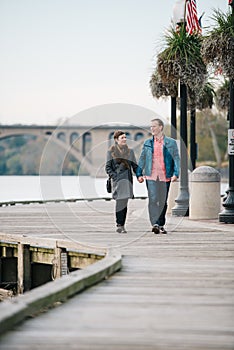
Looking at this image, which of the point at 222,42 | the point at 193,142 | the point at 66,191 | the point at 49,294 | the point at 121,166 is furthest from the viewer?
the point at 66,191

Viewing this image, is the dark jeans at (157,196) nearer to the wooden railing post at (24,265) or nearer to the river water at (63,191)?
the wooden railing post at (24,265)

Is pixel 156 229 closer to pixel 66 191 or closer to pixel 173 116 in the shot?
pixel 173 116

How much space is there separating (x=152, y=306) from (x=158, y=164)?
6.31 meters

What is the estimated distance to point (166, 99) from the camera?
21922 millimetres

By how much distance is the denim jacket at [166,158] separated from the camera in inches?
518

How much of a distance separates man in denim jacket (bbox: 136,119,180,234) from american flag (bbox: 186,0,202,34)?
555 cm

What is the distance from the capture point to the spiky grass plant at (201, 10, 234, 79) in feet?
52.1

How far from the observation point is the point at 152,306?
7.09m

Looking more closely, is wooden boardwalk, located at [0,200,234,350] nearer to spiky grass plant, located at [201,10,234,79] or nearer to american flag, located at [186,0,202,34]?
spiky grass plant, located at [201,10,234,79]

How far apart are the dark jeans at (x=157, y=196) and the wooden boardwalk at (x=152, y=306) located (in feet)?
2.00

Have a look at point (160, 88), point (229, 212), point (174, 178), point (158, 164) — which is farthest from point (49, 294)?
point (160, 88)

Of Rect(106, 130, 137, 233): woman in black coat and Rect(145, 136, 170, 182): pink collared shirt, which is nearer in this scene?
Rect(145, 136, 170, 182): pink collared shirt

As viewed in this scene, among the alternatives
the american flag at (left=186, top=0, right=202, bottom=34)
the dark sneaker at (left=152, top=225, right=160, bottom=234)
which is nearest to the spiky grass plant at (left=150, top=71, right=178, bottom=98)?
the american flag at (left=186, top=0, right=202, bottom=34)

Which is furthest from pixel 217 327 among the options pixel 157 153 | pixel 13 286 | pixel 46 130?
pixel 46 130
